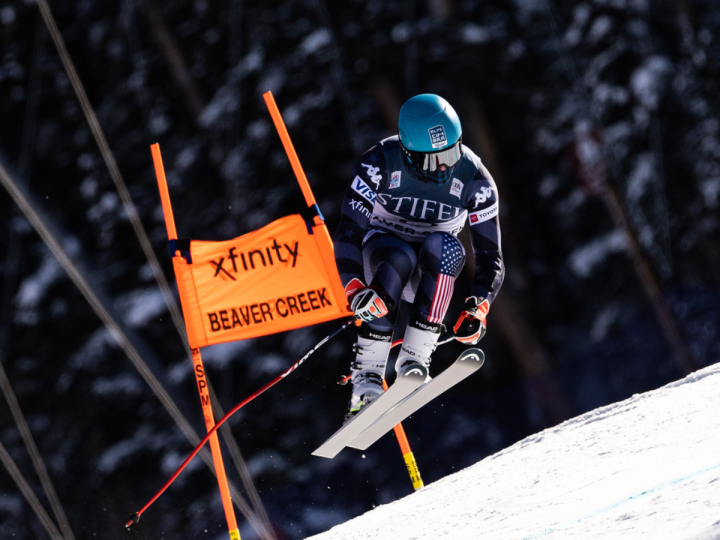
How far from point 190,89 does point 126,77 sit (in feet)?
2.20

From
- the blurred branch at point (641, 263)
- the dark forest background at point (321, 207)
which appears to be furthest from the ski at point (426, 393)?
the blurred branch at point (641, 263)

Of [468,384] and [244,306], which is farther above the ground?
[244,306]

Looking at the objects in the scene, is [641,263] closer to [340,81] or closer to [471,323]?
[340,81]

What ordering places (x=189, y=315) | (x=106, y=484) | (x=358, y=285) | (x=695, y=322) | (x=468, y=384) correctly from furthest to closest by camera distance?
(x=106, y=484)
(x=468, y=384)
(x=695, y=322)
(x=189, y=315)
(x=358, y=285)

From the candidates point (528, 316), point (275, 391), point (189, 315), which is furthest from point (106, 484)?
point (528, 316)

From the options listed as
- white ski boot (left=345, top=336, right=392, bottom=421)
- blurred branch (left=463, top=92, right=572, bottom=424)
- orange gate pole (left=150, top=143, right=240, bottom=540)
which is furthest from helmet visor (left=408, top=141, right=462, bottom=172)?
blurred branch (left=463, top=92, right=572, bottom=424)

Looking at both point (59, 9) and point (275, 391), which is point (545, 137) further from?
point (59, 9)

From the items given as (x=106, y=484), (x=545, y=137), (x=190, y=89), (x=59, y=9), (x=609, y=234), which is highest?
(x=59, y=9)

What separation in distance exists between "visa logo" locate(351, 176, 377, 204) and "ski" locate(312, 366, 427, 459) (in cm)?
76

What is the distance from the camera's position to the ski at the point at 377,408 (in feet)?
9.00

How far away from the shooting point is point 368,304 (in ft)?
9.09

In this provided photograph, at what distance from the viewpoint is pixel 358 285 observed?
2893 millimetres

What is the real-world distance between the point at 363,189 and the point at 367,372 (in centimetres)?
78

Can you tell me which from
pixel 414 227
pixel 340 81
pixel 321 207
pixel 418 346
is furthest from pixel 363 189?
pixel 340 81
